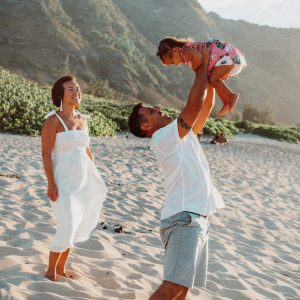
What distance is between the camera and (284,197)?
10.2m

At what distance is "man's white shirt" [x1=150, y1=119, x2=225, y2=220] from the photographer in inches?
110

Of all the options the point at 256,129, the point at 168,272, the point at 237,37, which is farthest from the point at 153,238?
the point at 237,37

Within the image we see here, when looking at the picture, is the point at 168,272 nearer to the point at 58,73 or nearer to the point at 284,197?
the point at 284,197

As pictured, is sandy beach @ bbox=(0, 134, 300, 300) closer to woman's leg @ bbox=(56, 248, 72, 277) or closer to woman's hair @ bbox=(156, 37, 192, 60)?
woman's leg @ bbox=(56, 248, 72, 277)

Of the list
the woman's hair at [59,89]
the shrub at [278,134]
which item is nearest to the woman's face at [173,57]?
the woman's hair at [59,89]

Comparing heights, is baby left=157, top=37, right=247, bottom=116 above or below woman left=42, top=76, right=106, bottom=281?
above

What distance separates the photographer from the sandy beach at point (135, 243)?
13.2ft

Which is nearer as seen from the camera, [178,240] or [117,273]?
[178,240]

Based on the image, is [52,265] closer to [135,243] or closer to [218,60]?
[135,243]

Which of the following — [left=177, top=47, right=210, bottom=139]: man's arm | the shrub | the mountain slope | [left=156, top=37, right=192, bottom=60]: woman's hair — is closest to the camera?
Answer: [left=177, top=47, right=210, bottom=139]: man's arm

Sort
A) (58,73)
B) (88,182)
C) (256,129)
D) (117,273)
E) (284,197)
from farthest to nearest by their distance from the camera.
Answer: (58,73) → (256,129) → (284,197) → (117,273) → (88,182)

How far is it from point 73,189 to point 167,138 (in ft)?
4.56

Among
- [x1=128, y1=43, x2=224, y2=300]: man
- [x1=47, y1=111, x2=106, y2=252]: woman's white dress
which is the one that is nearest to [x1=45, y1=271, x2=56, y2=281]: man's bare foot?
[x1=47, y1=111, x2=106, y2=252]: woman's white dress

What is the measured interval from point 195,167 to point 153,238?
3.11 m
